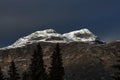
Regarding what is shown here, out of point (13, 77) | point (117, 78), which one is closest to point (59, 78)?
point (13, 77)

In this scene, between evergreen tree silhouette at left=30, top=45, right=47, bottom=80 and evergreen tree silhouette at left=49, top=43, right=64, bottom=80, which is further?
evergreen tree silhouette at left=49, top=43, right=64, bottom=80

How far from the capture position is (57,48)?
8544 centimetres

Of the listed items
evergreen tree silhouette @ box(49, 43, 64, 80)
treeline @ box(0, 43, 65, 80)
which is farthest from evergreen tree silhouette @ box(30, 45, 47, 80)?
evergreen tree silhouette @ box(49, 43, 64, 80)

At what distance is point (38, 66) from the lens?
8438cm

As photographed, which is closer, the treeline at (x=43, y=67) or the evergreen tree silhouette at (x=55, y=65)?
the treeline at (x=43, y=67)

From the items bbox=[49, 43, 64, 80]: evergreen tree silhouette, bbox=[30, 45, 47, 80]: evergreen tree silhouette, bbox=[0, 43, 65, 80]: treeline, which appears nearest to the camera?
bbox=[30, 45, 47, 80]: evergreen tree silhouette

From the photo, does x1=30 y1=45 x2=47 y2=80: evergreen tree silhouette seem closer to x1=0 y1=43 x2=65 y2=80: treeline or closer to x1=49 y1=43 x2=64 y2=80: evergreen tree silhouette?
x1=0 y1=43 x2=65 y2=80: treeline

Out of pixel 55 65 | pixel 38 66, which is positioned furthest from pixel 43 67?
pixel 55 65

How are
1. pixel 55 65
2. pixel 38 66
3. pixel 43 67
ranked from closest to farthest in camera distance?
pixel 38 66
pixel 43 67
pixel 55 65

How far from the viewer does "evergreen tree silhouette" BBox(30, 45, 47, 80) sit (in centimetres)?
8369

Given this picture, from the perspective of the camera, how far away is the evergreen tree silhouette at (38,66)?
275 feet

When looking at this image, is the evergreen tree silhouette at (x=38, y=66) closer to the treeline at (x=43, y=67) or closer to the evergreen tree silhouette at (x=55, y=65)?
the treeline at (x=43, y=67)

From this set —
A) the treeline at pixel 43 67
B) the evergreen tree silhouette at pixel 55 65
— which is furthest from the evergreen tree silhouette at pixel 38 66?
the evergreen tree silhouette at pixel 55 65

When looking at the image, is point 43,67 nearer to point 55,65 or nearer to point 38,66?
point 38,66
